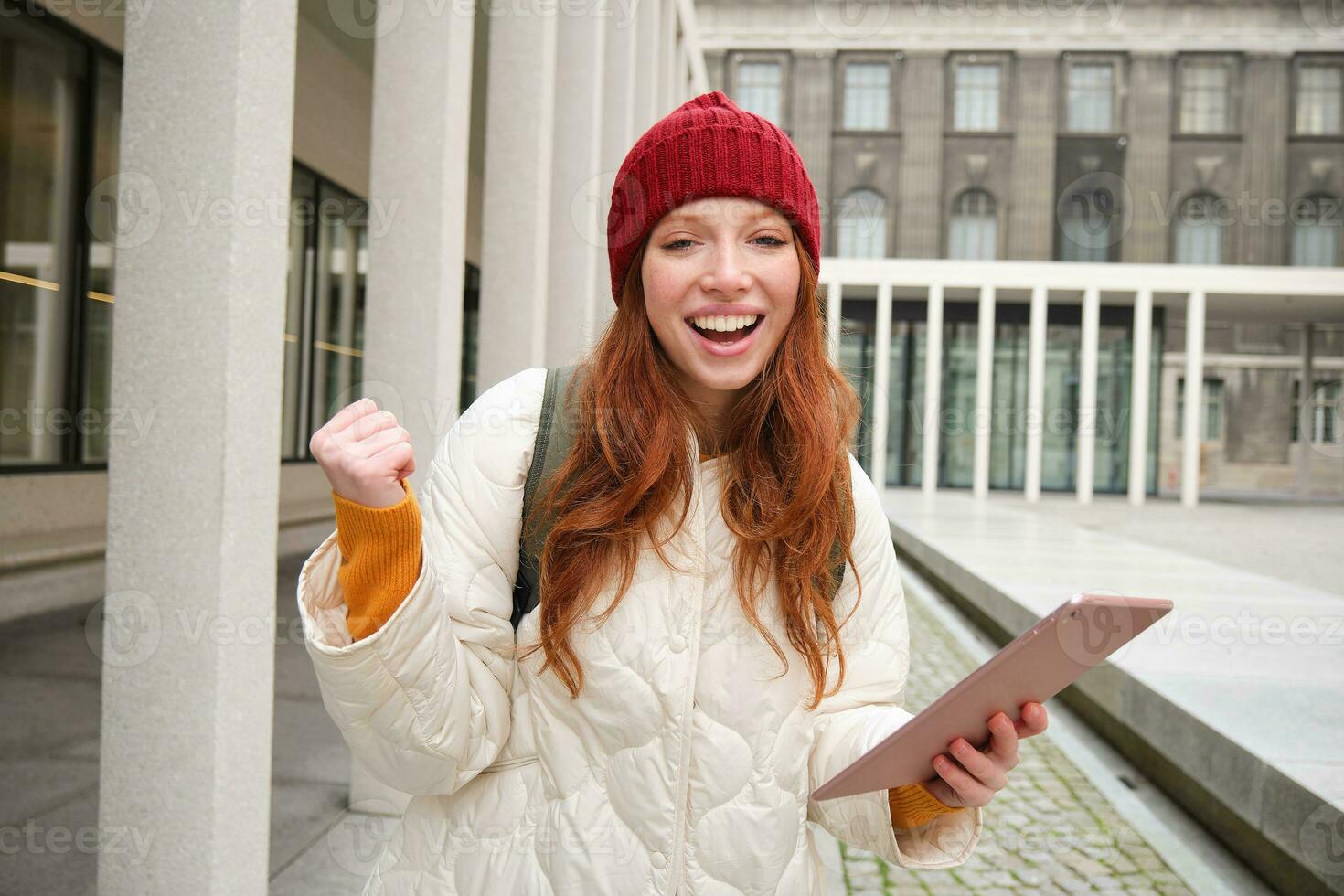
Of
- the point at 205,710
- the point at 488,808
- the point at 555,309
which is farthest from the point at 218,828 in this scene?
the point at 555,309

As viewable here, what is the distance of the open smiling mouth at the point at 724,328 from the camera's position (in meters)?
1.67

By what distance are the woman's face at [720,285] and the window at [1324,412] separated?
3823 cm

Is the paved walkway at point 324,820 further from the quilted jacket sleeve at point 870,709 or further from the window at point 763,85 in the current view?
the window at point 763,85

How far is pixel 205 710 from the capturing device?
98.2 inches

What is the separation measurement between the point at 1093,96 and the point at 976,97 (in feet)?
12.2

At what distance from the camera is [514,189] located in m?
5.56

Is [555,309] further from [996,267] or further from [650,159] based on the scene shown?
[996,267]

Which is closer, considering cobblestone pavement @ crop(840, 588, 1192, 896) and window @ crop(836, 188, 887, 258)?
cobblestone pavement @ crop(840, 588, 1192, 896)

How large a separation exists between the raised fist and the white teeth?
571 mm

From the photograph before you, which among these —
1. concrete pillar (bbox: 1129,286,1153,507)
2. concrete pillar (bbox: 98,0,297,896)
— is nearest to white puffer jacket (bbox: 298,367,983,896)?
concrete pillar (bbox: 98,0,297,896)

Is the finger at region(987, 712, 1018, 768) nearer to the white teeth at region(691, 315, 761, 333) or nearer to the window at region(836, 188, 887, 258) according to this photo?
the white teeth at region(691, 315, 761, 333)

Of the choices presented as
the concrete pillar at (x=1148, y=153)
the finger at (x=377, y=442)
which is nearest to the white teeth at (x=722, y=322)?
the finger at (x=377, y=442)

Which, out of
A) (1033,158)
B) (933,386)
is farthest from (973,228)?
(933,386)

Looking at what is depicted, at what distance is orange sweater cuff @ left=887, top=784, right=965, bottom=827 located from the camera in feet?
5.41
